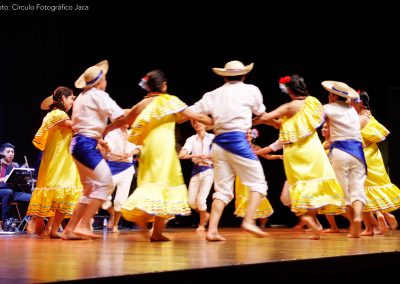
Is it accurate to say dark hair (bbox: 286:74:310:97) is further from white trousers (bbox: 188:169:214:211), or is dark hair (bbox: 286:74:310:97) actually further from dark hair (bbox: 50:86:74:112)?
white trousers (bbox: 188:169:214:211)

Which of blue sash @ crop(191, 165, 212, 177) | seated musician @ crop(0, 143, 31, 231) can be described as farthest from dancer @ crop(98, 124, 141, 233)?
seated musician @ crop(0, 143, 31, 231)

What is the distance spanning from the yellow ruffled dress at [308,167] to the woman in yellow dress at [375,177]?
4.81 feet

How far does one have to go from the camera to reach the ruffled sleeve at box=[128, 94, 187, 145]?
208 inches

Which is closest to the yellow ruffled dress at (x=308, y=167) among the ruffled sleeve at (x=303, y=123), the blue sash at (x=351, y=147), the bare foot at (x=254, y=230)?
the ruffled sleeve at (x=303, y=123)

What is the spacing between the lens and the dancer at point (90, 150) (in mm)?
5461

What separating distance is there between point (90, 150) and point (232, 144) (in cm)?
131

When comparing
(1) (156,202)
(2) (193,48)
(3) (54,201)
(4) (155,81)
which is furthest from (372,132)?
(2) (193,48)

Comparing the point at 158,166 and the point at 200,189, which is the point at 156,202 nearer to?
the point at 158,166

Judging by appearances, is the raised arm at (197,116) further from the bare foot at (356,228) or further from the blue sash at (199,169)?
the blue sash at (199,169)

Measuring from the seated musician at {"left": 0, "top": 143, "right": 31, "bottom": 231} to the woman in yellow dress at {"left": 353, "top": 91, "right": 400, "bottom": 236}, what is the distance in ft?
15.9

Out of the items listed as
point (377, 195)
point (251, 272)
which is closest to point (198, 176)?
point (377, 195)

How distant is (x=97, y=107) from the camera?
218 inches

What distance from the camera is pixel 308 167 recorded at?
5.70 m

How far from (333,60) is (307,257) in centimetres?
733
